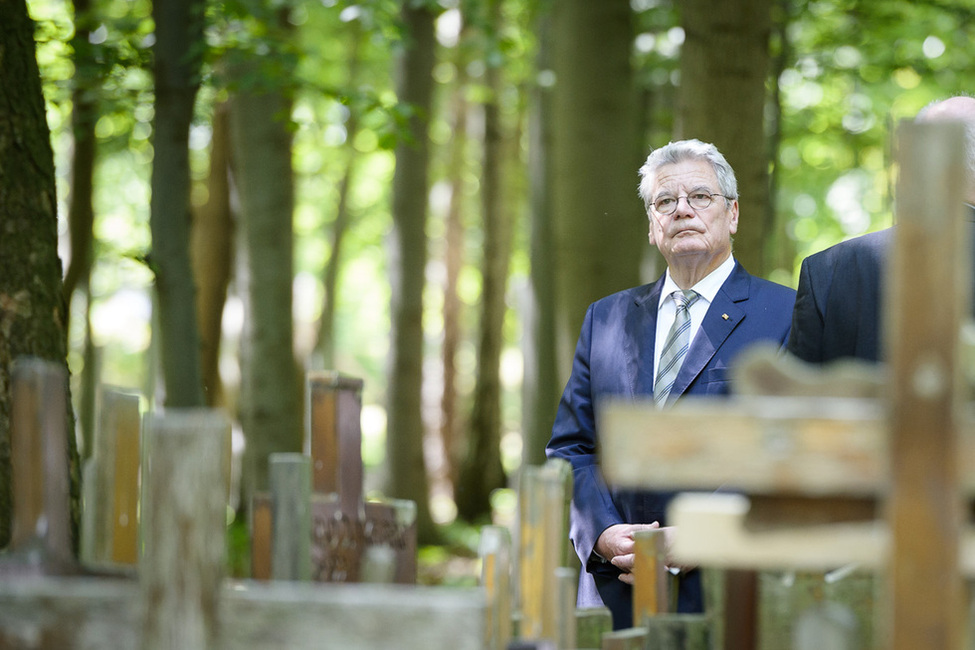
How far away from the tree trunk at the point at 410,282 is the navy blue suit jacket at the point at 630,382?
680 cm

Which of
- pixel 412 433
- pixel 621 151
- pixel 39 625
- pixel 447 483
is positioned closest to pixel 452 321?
pixel 447 483

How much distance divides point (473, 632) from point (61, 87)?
587 cm

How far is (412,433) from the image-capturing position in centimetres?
1108

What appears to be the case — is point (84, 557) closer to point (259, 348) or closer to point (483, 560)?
point (483, 560)

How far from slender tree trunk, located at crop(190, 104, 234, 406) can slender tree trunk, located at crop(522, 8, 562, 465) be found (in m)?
3.17

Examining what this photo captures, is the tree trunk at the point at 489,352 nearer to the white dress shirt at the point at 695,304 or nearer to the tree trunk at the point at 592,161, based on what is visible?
the tree trunk at the point at 592,161

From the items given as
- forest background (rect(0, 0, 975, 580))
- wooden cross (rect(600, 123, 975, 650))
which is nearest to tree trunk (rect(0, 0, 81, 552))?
forest background (rect(0, 0, 975, 580))

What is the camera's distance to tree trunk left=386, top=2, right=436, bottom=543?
33.9 feet

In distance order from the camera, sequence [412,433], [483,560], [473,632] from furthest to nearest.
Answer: [412,433]
[483,560]
[473,632]

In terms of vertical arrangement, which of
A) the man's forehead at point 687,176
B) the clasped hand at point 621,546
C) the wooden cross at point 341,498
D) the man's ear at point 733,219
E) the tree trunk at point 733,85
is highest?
the tree trunk at point 733,85

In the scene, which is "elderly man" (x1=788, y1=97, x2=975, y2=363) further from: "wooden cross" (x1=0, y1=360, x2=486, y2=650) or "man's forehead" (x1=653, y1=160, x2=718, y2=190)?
"wooden cross" (x1=0, y1=360, x2=486, y2=650)

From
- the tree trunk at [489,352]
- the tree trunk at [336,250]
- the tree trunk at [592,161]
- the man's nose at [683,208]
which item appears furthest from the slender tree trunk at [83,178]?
the tree trunk at [489,352]

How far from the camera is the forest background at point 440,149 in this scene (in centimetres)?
588

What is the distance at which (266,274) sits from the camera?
27.1 ft
